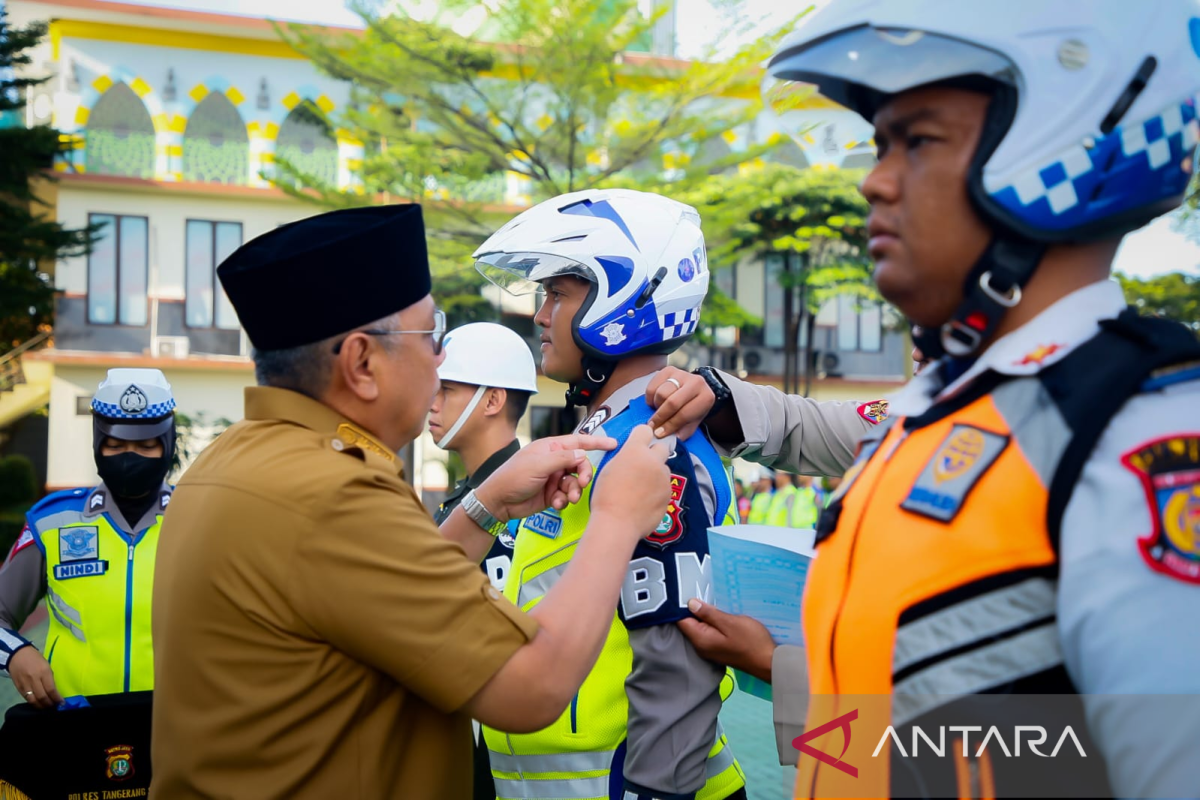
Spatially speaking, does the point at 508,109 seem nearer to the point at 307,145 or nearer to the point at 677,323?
the point at 307,145

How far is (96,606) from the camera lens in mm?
4531

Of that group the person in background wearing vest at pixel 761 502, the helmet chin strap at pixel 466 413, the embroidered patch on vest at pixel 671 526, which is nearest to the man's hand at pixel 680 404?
the embroidered patch on vest at pixel 671 526

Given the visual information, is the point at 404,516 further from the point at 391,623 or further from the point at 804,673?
the point at 804,673

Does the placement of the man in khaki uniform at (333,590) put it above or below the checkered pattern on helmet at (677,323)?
below

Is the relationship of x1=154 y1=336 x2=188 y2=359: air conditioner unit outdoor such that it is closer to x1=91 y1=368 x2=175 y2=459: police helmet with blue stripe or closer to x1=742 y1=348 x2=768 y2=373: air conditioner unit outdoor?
x1=742 y1=348 x2=768 y2=373: air conditioner unit outdoor

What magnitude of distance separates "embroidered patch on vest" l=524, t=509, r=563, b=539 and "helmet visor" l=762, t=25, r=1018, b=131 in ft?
5.38

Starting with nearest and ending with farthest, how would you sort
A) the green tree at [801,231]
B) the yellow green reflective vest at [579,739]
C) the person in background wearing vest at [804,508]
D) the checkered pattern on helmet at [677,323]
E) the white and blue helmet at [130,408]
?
the yellow green reflective vest at [579,739]
the checkered pattern on helmet at [677,323]
the white and blue helmet at [130,408]
the person in background wearing vest at [804,508]
the green tree at [801,231]

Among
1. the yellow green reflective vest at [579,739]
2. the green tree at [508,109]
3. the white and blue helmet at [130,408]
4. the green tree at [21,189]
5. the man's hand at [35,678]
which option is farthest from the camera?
the green tree at [508,109]

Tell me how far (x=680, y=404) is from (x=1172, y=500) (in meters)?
1.72

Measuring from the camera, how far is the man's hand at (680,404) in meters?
2.79

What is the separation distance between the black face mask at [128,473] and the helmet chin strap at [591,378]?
2709mm

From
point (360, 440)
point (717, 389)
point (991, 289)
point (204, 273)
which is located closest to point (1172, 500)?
point (991, 289)

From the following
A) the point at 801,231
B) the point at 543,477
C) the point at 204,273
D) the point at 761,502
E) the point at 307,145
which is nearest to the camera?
the point at 543,477

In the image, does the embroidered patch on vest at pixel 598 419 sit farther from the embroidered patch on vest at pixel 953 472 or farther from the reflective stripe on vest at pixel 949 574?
the embroidered patch on vest at pixel 953 472
